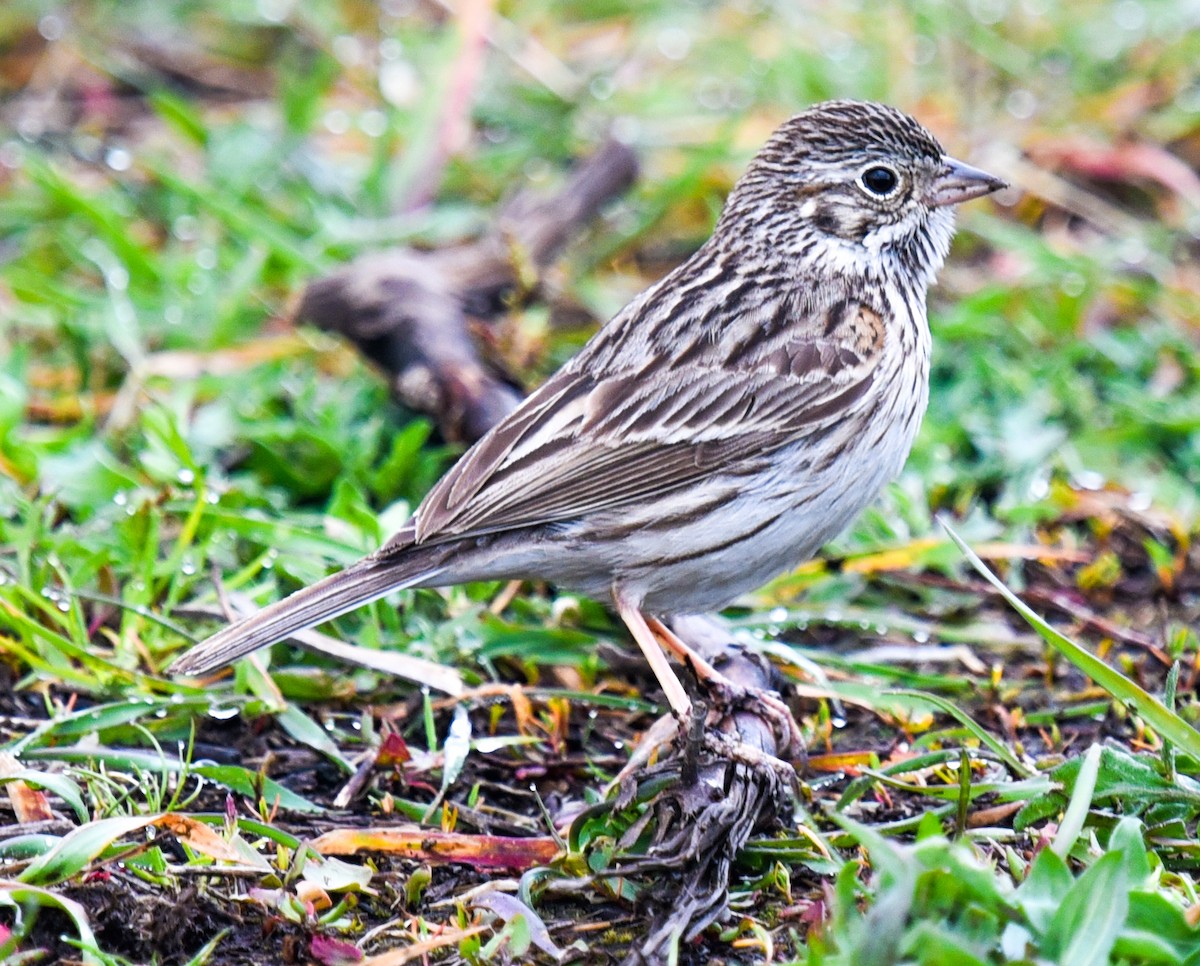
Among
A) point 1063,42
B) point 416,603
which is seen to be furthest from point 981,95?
point 416,603

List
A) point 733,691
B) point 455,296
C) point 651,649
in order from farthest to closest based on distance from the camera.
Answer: point 455,296 → point 651,649 → point 733,691

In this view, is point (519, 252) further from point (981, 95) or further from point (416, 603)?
point (981, 95)

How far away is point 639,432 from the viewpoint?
4.80m

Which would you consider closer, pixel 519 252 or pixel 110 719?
pixel 110 719

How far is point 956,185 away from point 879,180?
0.88ft

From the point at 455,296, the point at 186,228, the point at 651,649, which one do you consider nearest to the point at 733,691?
the point at 651,649

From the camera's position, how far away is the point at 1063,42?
9.03m

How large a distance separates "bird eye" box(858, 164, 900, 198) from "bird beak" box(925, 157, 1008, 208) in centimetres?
13

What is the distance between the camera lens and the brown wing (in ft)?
15.2

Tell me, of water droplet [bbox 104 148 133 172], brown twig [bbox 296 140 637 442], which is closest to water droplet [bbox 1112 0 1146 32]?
brown twig [bbox 296 140 637 442]

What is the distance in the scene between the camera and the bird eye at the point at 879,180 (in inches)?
205

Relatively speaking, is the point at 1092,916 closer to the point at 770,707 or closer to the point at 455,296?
the point at 770,707

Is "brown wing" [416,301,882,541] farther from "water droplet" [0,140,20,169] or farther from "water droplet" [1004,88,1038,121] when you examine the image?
"water droplet" [0,140,20,169]

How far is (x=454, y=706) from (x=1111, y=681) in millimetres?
1918
